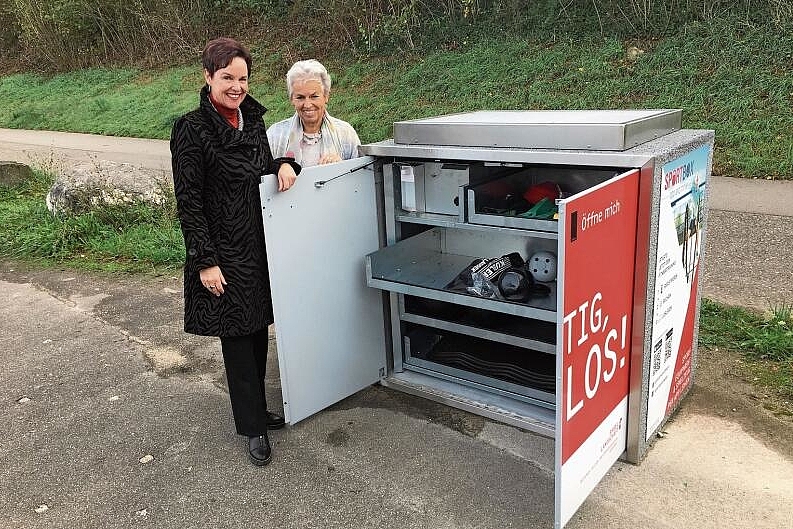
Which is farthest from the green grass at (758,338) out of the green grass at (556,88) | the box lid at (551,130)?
the green grass at (556,88)

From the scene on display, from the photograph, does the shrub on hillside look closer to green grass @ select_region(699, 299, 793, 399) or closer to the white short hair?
green grass @ select_region(699, 299, 793, 399)

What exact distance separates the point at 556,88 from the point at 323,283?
27.2 feet

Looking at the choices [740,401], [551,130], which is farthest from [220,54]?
[740,401]

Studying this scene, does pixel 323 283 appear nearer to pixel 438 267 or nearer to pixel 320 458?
pixel 438 267

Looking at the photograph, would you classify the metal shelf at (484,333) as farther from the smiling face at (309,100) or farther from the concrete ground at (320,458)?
the smiling face at (309,100)

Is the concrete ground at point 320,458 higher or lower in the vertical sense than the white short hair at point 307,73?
lower

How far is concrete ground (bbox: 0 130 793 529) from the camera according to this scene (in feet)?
8.93

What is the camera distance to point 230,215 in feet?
9.62

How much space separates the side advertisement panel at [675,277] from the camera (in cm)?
278

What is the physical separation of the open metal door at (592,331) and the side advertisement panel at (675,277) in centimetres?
18

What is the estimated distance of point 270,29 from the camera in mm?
19375

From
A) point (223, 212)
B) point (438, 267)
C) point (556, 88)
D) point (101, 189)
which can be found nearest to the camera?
point (223, 212)

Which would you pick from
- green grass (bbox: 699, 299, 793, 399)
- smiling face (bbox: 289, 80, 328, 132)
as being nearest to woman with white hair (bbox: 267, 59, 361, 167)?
smiling face (bbox: 289, 80, 328, 132)

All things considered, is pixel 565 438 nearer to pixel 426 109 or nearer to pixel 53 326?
pixel 53 326
